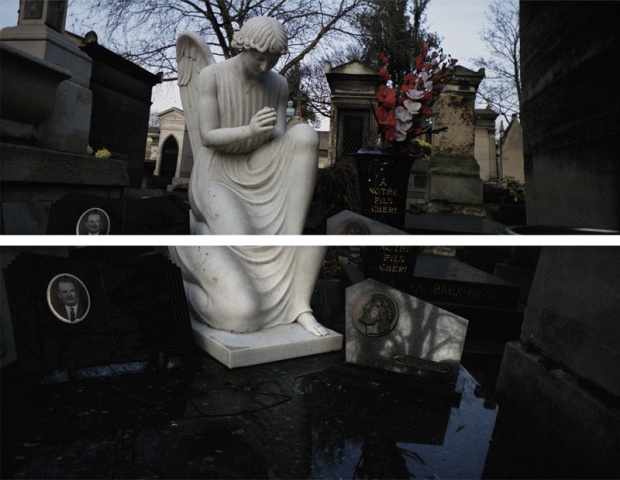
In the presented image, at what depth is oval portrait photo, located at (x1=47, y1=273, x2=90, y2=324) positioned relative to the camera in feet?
5.10

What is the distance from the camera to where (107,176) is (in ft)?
11.9

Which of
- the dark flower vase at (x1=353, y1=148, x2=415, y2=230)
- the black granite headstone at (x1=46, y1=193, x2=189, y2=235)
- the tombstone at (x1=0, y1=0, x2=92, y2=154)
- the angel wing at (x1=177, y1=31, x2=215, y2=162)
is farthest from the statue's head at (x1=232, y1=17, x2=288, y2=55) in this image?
the tombstone at (x1=0, y1=0, x2=92, y2=154)

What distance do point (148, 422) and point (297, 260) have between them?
1087 millimetres

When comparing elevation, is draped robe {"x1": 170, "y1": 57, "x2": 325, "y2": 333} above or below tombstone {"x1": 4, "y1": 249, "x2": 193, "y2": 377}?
above

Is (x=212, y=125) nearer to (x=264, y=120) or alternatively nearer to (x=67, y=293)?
(x=264, y=120)

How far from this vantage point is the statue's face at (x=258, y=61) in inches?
81.8

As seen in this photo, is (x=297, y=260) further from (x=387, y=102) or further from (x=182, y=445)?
(x=387, y=102)

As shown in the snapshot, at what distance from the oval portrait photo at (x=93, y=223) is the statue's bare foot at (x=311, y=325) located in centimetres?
120

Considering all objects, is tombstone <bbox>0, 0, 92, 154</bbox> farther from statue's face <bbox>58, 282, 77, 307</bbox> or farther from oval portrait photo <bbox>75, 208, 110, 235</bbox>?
statue's face <bbox>58, 282, 77, 307</bbox>

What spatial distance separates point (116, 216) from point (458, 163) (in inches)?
208

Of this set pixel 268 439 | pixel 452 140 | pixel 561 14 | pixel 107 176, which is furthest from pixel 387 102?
pixel 452 140

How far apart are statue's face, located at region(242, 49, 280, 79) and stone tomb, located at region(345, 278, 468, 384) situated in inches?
47.3

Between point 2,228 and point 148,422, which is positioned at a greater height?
point 2,228

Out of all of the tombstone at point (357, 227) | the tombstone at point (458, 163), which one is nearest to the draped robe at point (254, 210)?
the tombstone at point (357, 227)
